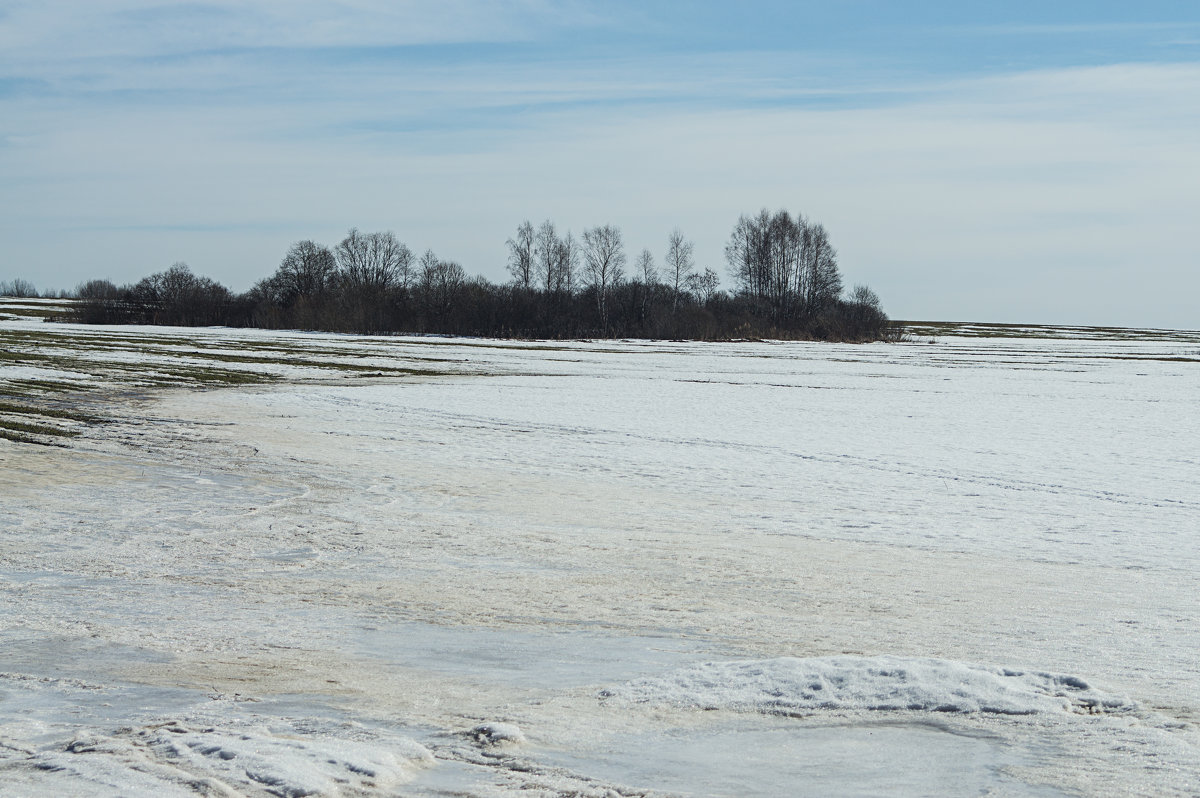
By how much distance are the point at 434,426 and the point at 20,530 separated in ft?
33.7

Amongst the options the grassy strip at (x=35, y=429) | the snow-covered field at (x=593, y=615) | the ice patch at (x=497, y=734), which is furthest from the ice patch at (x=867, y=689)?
the grassy strip at (x=35, y=429)

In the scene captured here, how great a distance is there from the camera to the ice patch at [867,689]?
5402mm

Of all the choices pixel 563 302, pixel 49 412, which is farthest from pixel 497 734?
pixel 563 302

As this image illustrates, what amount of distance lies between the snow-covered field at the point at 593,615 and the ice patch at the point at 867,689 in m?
0.02

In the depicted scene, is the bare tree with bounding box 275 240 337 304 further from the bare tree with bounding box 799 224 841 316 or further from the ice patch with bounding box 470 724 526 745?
the ice patch with bounding box 470 724 526 745

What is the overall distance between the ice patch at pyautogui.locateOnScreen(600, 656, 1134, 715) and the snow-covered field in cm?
2

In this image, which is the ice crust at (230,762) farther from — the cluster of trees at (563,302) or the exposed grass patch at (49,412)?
the cluster of trees at (563,302)

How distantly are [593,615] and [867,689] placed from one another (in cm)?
222

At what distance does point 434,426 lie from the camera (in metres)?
19.6

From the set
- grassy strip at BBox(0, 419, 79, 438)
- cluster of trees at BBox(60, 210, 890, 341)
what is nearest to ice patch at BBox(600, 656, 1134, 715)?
grassy strip at BBox(0, 419, 79, 438)

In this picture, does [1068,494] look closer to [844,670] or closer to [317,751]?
[844,670]

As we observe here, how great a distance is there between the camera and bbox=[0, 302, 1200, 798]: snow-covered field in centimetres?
464

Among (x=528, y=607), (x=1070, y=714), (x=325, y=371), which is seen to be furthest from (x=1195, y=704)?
(x=325, y=371)

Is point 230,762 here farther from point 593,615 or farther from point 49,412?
point 49,412
